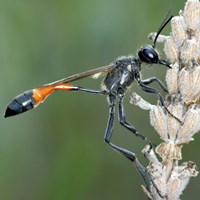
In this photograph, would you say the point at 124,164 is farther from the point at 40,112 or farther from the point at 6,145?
the point at 6,145

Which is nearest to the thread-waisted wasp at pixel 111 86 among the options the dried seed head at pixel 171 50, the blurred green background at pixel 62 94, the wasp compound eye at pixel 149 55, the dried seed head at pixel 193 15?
the wasp compound eye at pixel 149 55

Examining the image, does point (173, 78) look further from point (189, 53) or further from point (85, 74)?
point (85, 74)

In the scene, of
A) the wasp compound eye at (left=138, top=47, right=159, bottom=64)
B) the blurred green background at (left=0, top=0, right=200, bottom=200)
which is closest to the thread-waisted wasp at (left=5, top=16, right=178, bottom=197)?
the wasp compound eye at (left=138, top=47, right=159, bottom=64)

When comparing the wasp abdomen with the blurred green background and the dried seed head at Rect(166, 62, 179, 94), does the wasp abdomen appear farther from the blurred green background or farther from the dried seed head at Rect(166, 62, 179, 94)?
the dried seed head at Rect(166, 62, 179, 94)

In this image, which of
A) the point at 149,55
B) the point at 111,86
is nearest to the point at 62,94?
the point at 111,86

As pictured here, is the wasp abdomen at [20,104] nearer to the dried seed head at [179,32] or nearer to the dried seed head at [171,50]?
the dried seed head at [171,50]

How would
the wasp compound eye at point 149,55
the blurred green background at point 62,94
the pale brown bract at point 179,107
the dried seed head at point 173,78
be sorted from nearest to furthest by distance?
the pale brown bract at point 179,107, the dried seed head at point 173,78, the wasp compound eye at point 149,55, the blurred green background at point 62,94
